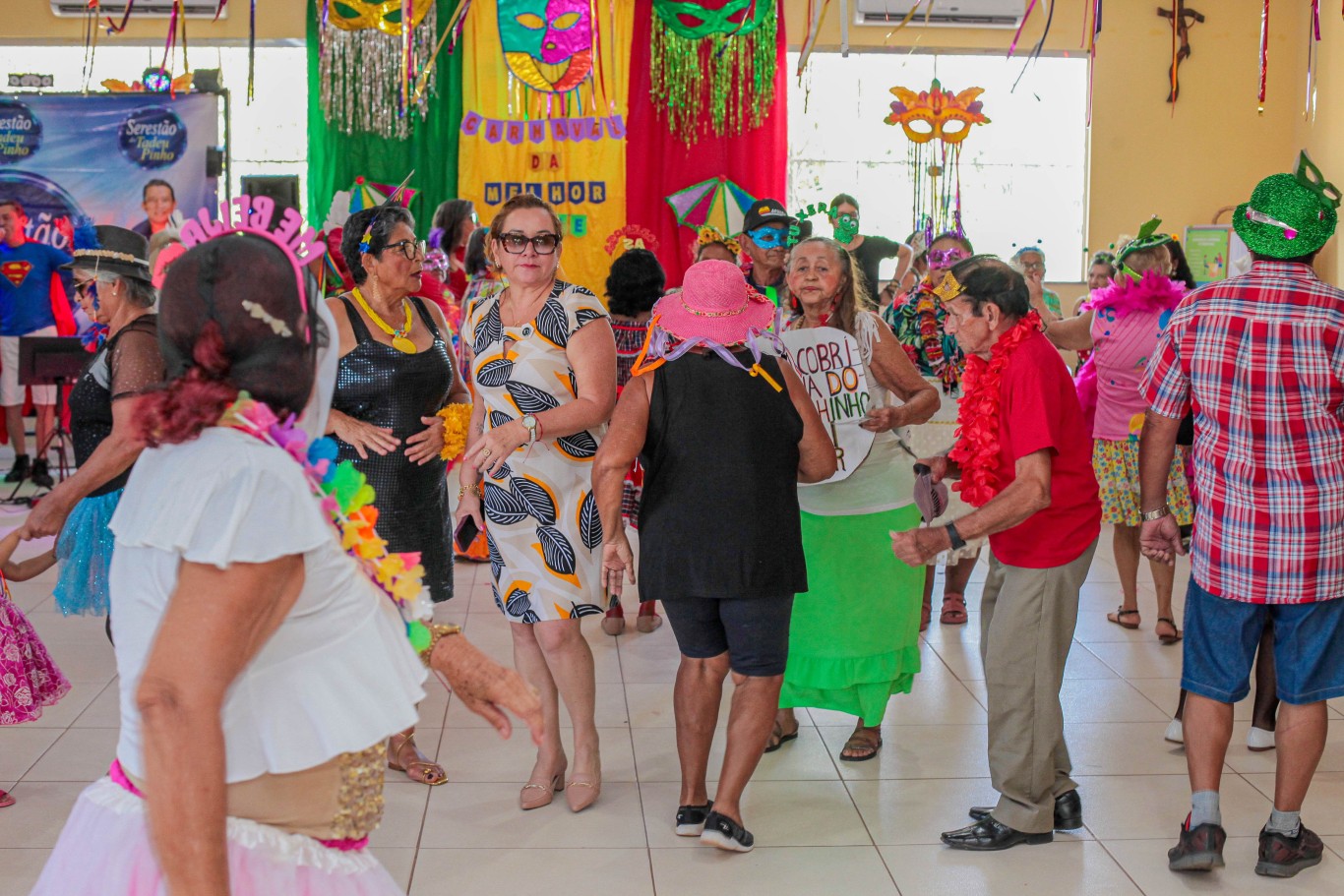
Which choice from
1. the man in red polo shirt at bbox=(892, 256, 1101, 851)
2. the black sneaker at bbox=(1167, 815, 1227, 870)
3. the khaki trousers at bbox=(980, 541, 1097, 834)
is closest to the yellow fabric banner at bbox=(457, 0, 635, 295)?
the man in red polo shirt at bbox=(892, 256, 1101, 851)

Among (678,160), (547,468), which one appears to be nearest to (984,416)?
(547,468)

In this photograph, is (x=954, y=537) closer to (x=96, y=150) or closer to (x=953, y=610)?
(x=953, y=610)

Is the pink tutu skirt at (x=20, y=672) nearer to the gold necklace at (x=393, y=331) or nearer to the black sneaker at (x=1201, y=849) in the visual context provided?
the gold necklace at (x=393, y=331)

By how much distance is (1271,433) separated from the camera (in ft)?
9.30

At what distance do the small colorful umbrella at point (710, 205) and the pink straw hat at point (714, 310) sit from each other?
20.9 ft

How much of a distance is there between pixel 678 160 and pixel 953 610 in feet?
16.9

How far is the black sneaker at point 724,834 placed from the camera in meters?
3.04

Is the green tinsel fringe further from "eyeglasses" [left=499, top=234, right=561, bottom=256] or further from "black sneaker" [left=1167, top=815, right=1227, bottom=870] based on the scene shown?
"black sneaker" [left=1167, top=815, right=1227, bottom=870]

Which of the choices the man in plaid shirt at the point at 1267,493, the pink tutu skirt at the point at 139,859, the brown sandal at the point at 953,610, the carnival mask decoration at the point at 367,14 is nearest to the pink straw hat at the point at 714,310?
the man in plaid shirt at the point at 1267,493

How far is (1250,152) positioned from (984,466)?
8.20m

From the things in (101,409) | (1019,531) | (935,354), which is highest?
(935,354)

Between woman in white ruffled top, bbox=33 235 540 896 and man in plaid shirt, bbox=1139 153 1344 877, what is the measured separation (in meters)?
2.13

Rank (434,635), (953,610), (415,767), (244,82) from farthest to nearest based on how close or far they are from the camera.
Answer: (244,82)
(953,610)
(415,767)
(434,635)

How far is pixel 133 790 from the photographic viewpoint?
1.40 m
